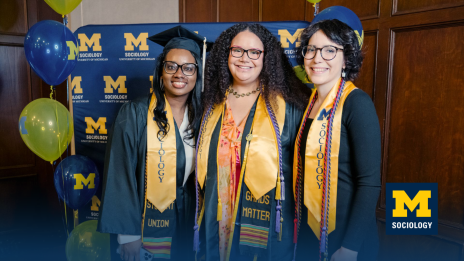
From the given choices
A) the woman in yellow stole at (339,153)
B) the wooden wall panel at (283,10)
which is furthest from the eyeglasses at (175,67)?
the wooden wall panel at (283,10)

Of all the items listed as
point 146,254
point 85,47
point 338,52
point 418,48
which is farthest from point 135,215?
point 418,48

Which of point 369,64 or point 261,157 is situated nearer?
point 261,157

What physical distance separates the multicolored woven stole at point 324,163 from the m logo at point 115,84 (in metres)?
1.71

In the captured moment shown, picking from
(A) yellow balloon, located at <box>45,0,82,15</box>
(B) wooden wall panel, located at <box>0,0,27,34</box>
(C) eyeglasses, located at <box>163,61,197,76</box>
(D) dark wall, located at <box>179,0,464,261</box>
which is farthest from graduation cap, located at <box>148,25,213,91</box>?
(B) wooden wall panel, located at <box>0,0,27,34</box>

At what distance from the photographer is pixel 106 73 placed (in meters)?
2.49

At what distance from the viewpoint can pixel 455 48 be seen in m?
2.04

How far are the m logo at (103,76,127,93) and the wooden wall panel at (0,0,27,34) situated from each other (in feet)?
4.33

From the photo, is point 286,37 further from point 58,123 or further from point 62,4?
point 58,123

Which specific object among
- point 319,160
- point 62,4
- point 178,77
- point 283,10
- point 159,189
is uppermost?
point 283,10

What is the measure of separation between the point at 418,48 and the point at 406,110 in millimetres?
468

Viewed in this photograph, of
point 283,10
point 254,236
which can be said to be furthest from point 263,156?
point 283,10

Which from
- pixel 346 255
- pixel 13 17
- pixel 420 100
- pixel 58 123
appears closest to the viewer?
pixel 346 255

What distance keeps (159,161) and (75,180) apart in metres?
1.01

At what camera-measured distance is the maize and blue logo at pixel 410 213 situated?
1.93 meters
